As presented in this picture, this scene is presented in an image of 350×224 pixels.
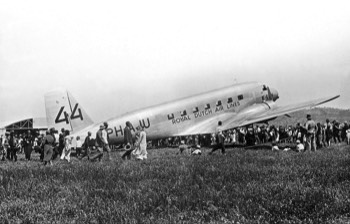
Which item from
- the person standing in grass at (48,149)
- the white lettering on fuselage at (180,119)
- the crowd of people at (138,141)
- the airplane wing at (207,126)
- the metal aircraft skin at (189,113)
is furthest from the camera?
the airplane wing at (207,126)

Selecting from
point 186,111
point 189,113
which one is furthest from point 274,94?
point 186,111

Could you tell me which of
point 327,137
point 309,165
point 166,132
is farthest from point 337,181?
point 166,132

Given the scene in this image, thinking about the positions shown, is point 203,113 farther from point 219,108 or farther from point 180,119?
point 180,119

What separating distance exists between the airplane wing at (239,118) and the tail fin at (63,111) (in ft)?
29.8

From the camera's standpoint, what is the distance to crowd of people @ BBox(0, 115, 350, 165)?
1948cm

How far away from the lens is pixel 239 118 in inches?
1350

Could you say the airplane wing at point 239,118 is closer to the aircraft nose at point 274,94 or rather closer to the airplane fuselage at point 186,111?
the airplane fuselage at point 186,111

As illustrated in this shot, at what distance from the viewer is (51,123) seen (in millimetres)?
29844

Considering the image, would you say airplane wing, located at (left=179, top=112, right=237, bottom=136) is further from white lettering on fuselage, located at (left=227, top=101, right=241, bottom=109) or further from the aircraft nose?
the aircraft nose

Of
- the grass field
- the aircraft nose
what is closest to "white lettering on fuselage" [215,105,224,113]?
the aircraft nose

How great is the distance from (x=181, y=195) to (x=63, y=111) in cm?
2292

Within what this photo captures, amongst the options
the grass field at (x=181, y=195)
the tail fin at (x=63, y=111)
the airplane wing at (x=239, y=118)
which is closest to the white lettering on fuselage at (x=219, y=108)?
the airplane wing at (x=239, y=118)

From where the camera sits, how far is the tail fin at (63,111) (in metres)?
29.7

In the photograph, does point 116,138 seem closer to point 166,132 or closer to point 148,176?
point 166,132
